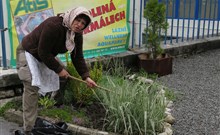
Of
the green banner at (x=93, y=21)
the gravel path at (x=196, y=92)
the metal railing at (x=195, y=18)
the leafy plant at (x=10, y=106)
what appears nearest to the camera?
the gravel path at (x=196, y=92)

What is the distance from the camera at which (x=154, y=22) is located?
5.63 meters

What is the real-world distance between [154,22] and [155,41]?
12.3 inches

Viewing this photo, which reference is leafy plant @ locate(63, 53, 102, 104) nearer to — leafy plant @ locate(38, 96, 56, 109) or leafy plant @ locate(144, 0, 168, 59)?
leafy plant @ locate(38, 96, 56, 109)

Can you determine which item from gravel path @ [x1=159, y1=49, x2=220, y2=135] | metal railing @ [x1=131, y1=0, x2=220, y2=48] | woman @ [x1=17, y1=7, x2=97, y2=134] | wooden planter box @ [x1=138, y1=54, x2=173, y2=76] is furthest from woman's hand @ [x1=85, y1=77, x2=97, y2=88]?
metal railing @ [x1=131, y1=0, x2=220, y2=48]

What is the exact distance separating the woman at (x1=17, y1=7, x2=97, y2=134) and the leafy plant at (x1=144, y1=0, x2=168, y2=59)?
222cm

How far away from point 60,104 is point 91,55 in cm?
147

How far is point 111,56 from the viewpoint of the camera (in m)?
5.73

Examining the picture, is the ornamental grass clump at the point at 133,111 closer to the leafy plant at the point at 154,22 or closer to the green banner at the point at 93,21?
the green banner at the point at 93,21

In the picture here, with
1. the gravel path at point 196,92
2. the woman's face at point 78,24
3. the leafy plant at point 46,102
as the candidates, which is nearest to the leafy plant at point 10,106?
the leafy plant at point 46,102

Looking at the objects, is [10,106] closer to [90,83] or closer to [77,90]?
[77,90]

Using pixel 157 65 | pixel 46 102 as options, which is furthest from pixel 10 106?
pixel 157 65

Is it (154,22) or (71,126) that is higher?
(154,22)

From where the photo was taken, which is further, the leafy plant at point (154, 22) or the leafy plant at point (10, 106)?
the leafy plant at point (154, 22)

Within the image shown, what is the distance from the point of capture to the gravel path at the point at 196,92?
3.93 meters
